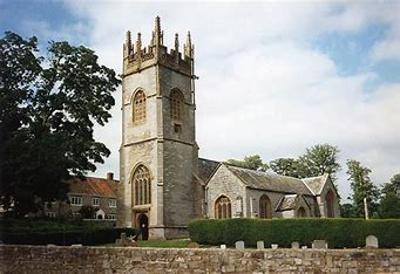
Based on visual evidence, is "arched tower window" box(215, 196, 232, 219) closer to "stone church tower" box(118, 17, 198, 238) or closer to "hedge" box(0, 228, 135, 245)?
"stone church tower" box(118, 17, 198, 238)

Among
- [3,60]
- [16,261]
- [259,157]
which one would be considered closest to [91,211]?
[3,60]

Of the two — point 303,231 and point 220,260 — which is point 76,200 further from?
point 220,260

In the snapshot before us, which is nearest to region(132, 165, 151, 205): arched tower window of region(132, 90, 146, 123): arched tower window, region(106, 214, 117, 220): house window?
region(132, 90, 146, 123): arched tower window

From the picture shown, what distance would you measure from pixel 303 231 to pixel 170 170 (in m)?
15.1

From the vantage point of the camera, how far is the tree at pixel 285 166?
77.5 metres

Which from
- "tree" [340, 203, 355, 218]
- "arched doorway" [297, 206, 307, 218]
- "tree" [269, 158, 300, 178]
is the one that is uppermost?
"tree" [269, 158, 300, 178]

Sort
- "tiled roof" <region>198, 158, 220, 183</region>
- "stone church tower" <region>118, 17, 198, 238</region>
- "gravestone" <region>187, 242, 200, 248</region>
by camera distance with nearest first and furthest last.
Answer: "gravestone" <region>187, 242, 200, 248</region> → "stone church tower" <region>118, 17, 198, 238</region> → "tiled roof" <region>198, 158, 220, 183</region>

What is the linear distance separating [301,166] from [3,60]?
172 feet

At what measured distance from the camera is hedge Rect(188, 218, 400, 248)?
94.4ft

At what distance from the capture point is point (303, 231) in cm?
2950

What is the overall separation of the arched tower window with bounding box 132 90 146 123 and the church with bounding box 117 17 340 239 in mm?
91

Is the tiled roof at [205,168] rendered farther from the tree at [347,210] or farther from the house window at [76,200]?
the tree at [347,210]

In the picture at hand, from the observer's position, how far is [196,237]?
32.6m

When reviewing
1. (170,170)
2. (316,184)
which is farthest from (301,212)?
(170,170)
